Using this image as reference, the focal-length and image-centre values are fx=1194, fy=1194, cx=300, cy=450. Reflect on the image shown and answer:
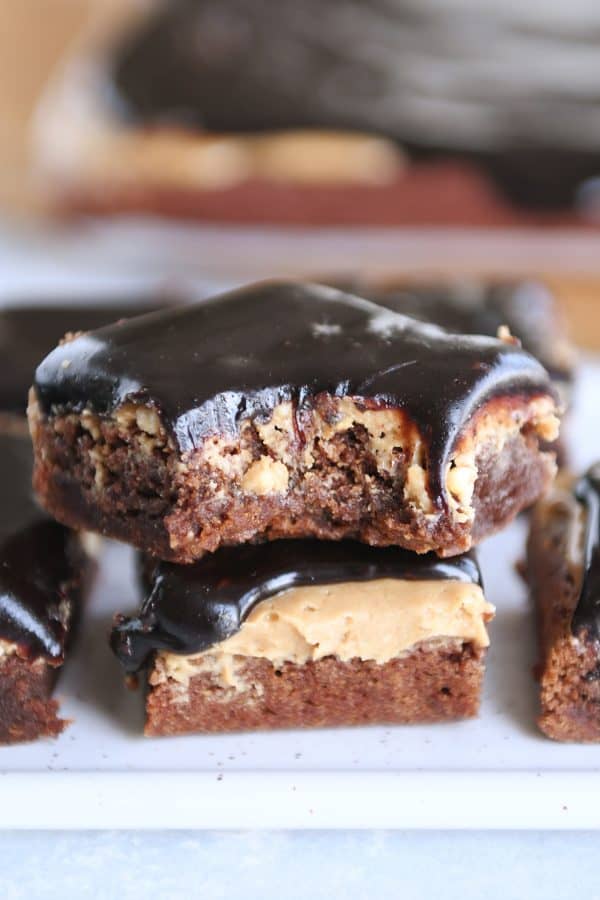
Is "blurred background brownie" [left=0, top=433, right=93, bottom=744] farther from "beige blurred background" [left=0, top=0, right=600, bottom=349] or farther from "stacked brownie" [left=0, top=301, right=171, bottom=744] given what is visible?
"beige blurred background" [left=0, top=0, right=600, bottom=349]

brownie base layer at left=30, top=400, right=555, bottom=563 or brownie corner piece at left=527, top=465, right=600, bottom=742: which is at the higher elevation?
brownie base layer at left=30, top=400, right=555, bottom=563

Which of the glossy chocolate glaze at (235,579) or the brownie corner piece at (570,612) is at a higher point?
the glossy chocolate glaze at (235,579)

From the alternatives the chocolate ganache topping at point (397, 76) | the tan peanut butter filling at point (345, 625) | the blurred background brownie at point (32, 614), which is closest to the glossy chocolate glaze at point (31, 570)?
the blurred background brownie at point (32, 614)

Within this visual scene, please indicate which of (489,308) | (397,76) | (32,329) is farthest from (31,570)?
(397,76)

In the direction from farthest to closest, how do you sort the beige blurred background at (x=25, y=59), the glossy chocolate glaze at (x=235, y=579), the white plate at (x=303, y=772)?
the beige blurred background at (x=25, y=59), the glossy chocolate glaze at (x=235, y=579), the white plate at (x=303, y=772)

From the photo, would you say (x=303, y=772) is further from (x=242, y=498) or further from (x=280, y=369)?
(x=280, y=369)

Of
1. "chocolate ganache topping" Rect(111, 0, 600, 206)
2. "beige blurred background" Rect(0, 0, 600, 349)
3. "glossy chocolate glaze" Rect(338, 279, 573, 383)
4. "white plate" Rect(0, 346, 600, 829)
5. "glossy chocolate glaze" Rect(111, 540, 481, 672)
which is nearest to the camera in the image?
"white plate" Rect(0, 346, 600, 829)

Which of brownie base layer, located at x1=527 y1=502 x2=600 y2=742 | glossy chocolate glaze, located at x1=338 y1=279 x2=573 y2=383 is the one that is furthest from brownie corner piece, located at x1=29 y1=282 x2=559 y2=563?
glossy chocolate glaze, located at x1=338 y1=279 x2=573 y2=383

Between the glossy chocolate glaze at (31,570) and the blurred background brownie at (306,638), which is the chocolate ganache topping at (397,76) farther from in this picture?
the blurred background brownie at (306,638)

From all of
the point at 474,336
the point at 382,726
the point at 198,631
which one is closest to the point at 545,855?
the point at 382,726
